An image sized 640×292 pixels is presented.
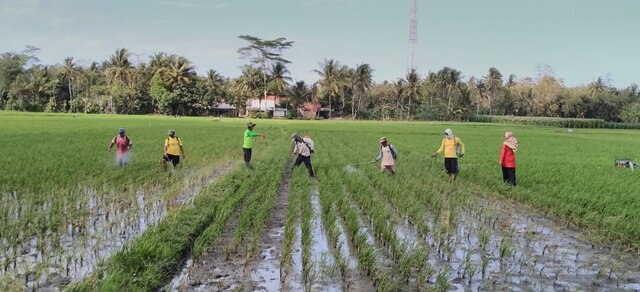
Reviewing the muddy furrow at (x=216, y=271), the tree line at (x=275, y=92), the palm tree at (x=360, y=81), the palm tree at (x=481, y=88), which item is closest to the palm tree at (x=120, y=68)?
the tree line at (x=275, y=92)

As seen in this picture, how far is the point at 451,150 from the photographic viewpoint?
36.3ft

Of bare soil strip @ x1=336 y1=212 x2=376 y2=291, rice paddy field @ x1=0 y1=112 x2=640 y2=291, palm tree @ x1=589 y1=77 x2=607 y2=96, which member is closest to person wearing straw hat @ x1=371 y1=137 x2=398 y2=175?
rice paddy field @ x1=0 y1=112 x2=640 y2=291

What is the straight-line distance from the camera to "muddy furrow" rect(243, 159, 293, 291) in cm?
436

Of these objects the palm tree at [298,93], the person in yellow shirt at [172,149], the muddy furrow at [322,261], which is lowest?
the muddy furrow at [322,261]

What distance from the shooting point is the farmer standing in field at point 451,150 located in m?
11.0

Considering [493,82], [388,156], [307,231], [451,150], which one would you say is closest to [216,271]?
[307,231]

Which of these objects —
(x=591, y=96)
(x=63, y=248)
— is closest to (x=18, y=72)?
(x=63, y=248)

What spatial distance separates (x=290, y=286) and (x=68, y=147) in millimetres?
13356

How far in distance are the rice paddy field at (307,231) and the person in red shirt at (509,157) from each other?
0.80 ft

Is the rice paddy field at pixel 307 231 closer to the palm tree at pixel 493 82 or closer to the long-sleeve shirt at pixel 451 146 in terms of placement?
the long-sleeve shirt at pixel 451 146

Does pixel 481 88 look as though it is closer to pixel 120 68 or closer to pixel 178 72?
pixel 178 72

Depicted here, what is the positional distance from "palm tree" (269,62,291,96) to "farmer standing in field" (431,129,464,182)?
53.1 metres

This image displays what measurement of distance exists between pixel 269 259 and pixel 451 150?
698cm

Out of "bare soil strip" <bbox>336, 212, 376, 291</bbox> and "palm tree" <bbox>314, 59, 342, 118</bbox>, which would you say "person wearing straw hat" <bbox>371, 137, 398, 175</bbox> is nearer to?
"bare soil strip" <bbox>336, 212, 376, 291</bbox>
